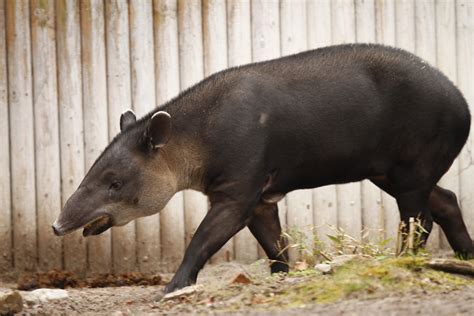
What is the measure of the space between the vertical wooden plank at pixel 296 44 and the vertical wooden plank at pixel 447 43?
137cm

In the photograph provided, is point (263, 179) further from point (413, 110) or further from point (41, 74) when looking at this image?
point (41, 74)

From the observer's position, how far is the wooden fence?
10.4 meters

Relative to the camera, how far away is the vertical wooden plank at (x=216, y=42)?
10.6m

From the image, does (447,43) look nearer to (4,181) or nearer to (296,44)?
(296,44)

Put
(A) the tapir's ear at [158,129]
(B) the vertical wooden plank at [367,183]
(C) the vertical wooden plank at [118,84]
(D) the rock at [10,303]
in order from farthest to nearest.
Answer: (B) the vertical wooden plank at [367,183] → (C) the vertical wooden plank at [118,84] → (A) the tapir's ear at [158,129] → (D) the rock at [10,303]

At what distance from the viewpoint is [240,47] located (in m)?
10.6

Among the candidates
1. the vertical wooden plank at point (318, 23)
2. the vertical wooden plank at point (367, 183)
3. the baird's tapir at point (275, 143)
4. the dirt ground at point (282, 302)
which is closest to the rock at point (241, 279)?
the dirt ground at point (282, 302)

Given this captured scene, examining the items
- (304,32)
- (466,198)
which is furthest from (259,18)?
(466,198)

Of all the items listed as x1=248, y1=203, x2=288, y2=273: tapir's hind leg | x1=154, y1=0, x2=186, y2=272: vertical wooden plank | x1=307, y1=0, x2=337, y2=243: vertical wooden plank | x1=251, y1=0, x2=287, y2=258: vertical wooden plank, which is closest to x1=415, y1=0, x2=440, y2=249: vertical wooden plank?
x1=307, y1=0, x2=337, y2=243: vertical wooden plank

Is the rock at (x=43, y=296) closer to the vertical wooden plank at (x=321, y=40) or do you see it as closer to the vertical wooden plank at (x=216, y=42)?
the vertical wooden plank at (x=216, y=42)

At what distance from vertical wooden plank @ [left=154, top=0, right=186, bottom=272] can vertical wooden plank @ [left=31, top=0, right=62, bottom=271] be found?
99cm

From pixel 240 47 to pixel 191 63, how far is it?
0.50m

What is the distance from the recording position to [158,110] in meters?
8.59

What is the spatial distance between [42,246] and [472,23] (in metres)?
4.76
